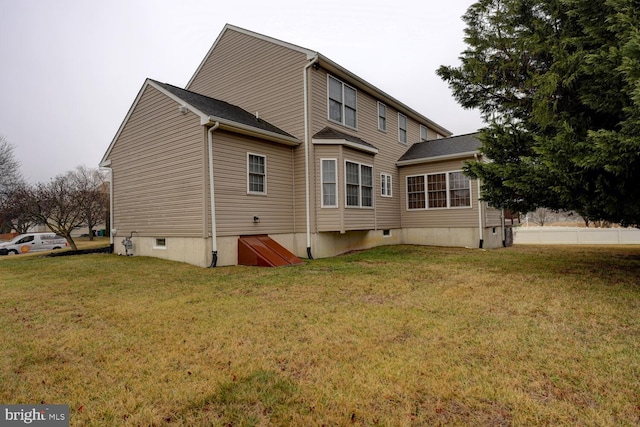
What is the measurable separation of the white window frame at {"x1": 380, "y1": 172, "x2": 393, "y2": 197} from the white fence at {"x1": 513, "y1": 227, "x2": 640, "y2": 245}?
32.9 feet

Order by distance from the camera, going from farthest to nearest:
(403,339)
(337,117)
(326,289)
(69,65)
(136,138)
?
(69,65) < (337,117) < (136,138) < (326,289) < (403,339)

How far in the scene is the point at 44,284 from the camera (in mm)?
7465

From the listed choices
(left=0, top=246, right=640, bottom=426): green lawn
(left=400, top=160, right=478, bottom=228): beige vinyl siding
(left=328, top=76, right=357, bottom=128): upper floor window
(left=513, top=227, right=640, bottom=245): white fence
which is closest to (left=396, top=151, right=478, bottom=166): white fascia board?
(left=400, top=160, right=478, bottom=228): beige vinyl siding

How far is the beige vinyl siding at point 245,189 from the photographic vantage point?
394 inches

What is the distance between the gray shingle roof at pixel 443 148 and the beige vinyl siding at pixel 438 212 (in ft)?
1.32

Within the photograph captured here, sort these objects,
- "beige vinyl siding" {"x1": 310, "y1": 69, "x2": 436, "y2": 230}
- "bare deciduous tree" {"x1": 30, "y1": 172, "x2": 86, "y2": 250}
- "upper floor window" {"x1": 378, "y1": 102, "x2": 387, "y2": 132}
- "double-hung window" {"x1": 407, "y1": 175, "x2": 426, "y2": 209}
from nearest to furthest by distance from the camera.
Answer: "beige vinyl siding" {"x1": 310, "y1": 69, "x2": 436, "y2": 230}, "upper floor window" {"x1": 378, "y1": 102, "x2": 387, "y2": 132}, "double-hung window" {"x1": 407, "y1": 175, "x2": 426, "y2": 209}, "bare deciduous tree" {"x1": 30, "y1": 172, "x2": 86, "y2": 250}

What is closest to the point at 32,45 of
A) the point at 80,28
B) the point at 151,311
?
the point at 80,28

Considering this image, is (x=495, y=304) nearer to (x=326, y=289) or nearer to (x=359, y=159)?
(x=326, y=289)

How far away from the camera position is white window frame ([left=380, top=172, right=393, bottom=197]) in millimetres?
14922

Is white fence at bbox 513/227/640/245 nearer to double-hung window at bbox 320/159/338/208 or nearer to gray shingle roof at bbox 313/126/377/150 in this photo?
gray shingle roof at bbox 313/126/377/150

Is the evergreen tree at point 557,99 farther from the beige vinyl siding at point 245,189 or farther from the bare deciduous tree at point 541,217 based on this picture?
the bare deciduous tree at point 541,217

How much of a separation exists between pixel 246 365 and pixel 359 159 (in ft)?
33.5

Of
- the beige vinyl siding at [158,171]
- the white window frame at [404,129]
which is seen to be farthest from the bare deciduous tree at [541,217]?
the beige vinyl siding at [158,171]

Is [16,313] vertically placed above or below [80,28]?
below
